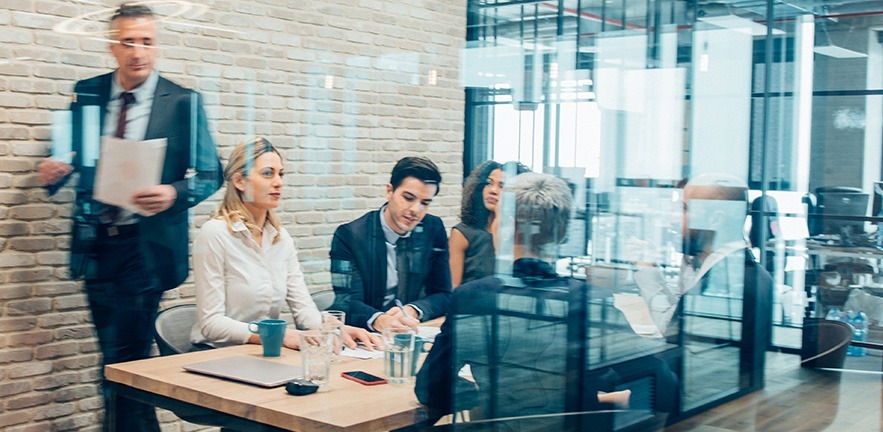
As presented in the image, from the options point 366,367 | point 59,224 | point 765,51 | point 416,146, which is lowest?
point 366,367

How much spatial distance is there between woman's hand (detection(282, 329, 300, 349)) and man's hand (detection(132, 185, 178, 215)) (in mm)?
868

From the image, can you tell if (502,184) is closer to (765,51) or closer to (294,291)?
(765,51)

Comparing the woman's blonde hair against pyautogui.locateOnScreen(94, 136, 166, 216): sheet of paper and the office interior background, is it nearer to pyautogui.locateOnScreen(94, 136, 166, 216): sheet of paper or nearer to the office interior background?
the office interior background

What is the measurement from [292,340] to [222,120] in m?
0.95

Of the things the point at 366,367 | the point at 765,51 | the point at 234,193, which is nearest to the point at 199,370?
the point at 366,367

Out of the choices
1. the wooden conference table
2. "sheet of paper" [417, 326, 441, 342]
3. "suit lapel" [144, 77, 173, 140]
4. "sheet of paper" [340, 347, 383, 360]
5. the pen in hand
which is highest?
"suit lapel" [144, 77, 173, 140]

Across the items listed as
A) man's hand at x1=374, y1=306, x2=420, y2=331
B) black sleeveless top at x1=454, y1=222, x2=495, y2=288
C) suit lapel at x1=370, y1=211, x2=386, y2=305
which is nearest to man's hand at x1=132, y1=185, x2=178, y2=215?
suit lapel at x1=370, y1=211, x2=386, y2=305

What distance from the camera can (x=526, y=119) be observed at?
2180 mm

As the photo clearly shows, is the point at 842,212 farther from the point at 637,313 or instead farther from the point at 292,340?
the point at 292,340

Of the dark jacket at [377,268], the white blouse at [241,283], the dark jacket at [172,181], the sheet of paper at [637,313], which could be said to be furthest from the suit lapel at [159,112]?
the sheet of paper at [637,313]

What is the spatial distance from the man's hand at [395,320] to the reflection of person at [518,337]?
1.16 ft

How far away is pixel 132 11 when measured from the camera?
2984 mm

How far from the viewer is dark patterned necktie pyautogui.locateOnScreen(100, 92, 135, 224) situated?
3033mm

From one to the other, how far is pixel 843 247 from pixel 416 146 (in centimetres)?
136
